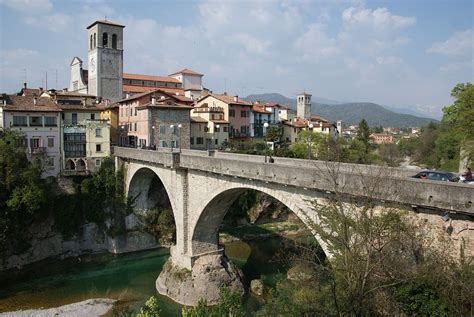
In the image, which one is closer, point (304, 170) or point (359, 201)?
point (359, 201)

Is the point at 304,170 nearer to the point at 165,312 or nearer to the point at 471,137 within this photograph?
the point at 165,312

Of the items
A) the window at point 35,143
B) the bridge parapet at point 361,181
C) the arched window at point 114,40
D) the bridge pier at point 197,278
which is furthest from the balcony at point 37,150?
the arched window at point 114,40

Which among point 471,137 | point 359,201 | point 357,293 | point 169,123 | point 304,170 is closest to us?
point 357,293

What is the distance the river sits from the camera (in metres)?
24.5

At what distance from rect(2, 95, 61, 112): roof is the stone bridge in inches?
270

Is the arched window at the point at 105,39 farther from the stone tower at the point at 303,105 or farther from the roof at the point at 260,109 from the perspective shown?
the stone tower at the point at 303,105

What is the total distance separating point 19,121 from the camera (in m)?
32.4

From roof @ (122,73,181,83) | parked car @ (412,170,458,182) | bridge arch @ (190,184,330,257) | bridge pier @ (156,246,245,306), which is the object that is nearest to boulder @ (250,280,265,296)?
bridge pier @ (156,246,245,306)

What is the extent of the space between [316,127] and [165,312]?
2163 inches

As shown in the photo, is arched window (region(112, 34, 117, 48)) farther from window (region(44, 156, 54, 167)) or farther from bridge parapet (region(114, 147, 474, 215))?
bridge parapet (region(114, 147, 474, 215))

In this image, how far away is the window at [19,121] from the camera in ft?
106

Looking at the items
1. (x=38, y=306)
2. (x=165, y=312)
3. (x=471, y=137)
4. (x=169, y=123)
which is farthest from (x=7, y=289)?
(x=471, y=137)

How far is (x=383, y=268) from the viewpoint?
11.0 metres

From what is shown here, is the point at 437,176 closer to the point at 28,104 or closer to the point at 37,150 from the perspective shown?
the point at 37,150
